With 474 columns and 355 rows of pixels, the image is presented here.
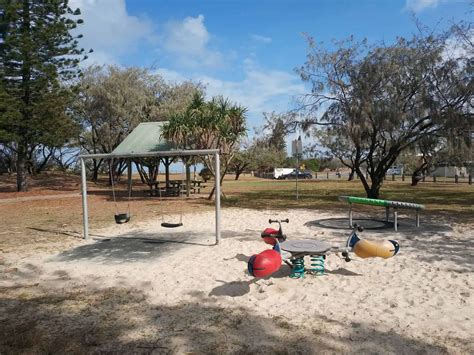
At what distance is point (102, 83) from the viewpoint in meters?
27.3

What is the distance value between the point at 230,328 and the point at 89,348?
1.27m

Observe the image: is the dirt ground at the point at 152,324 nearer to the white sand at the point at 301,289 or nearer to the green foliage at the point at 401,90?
the white sand at the point at 301,289

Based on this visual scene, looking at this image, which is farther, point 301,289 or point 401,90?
point 401,90

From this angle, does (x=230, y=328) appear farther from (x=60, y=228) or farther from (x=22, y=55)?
(x=22, y=55)

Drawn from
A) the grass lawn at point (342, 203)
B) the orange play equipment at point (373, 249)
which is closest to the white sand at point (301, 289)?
the orange play equipment at point (373, 249)

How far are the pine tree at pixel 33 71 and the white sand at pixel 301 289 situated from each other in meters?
15.3

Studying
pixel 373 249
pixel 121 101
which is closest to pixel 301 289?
pixel 373 249

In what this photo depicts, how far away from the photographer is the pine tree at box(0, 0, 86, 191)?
19.2 m

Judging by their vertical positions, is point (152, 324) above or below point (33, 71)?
below

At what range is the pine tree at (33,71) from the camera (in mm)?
19219

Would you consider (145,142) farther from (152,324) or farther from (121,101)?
(152,324)

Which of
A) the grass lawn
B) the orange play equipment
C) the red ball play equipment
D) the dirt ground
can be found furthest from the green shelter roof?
the red ball play equipment

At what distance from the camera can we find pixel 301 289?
467cm

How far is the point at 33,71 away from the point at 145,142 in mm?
7637
